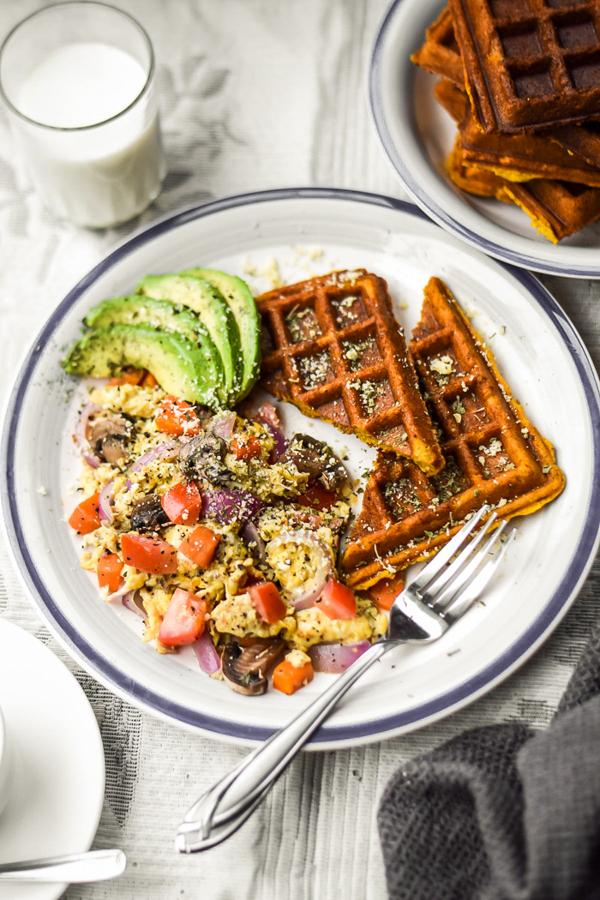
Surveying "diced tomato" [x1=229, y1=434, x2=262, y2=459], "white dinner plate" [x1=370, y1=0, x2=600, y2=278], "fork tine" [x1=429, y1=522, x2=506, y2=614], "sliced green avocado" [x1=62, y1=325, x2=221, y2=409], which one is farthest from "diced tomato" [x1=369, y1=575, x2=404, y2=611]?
"white dinner plate" [x1=370, y1=0, x2=600, y2=278]

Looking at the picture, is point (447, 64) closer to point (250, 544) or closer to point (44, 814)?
point (250, 544)

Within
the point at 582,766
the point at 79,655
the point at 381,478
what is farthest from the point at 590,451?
the point at 79,655

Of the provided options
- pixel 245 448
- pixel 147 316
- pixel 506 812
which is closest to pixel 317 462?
pixel 245 448

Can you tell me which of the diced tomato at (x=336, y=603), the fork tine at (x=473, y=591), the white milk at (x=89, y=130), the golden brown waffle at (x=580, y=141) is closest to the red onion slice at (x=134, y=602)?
the diced tomato at (x=336, y=603)

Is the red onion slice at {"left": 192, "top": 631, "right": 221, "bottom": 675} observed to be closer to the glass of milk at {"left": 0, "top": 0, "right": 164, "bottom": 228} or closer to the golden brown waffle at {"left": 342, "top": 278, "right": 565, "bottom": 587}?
the golden brown waffle at {"left": 342, "top": 278, "right": 565, "bottom": 587}

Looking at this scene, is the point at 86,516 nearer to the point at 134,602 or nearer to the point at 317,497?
the point at 134,602

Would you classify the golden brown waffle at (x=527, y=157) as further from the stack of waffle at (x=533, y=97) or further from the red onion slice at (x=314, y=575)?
the red onion slice at (x=314, y=575)

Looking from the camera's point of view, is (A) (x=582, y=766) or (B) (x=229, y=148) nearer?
(A) (x=582, y=766)
